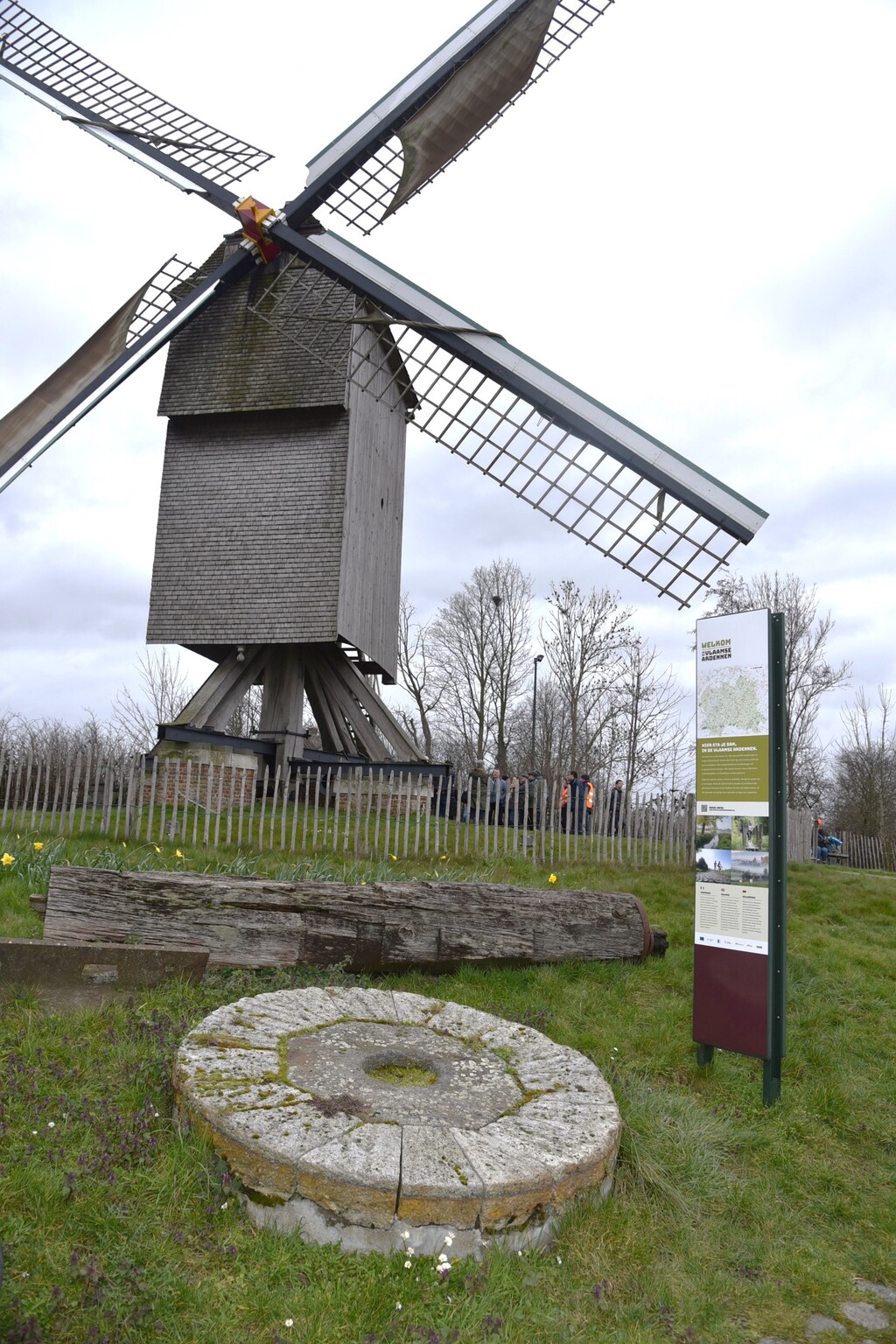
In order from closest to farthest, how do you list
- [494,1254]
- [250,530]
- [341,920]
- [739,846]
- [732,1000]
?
[494,1254], [732,1000], [739,846], [341,920], [250,530]

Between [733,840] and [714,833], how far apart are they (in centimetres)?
13

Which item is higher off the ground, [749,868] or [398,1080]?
[749,868]

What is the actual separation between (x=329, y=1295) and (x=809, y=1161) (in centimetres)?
282

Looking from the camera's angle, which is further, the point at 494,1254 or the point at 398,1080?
the point at 398,1080

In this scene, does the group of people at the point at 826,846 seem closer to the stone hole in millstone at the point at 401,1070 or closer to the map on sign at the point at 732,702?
the map on sign at the point at 732,702

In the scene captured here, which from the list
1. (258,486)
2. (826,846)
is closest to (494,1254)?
(258,486)

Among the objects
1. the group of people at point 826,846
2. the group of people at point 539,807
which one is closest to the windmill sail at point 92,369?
the group of people at point 539,807

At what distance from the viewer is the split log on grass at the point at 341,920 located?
5676 mm

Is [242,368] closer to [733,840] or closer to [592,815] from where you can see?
[592,815]

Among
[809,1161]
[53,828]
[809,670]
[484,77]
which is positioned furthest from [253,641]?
[809,670]

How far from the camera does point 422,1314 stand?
9.41 feet

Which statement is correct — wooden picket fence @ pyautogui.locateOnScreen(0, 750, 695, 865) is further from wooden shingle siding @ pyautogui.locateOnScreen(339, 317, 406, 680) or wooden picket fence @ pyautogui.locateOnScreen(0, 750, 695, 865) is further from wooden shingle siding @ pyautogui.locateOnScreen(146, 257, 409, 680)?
wooden shingle siding @ pyautogui.locateOnScreen(339, 317, 406, 680)

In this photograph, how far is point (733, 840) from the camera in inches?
215

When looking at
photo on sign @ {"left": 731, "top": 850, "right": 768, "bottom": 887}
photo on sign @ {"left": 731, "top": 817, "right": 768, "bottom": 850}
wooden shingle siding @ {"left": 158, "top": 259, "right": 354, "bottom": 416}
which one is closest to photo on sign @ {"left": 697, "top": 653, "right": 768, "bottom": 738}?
photo on sign @ {"left": 731, "top": 817, "right": 768, "bottom": 850}
